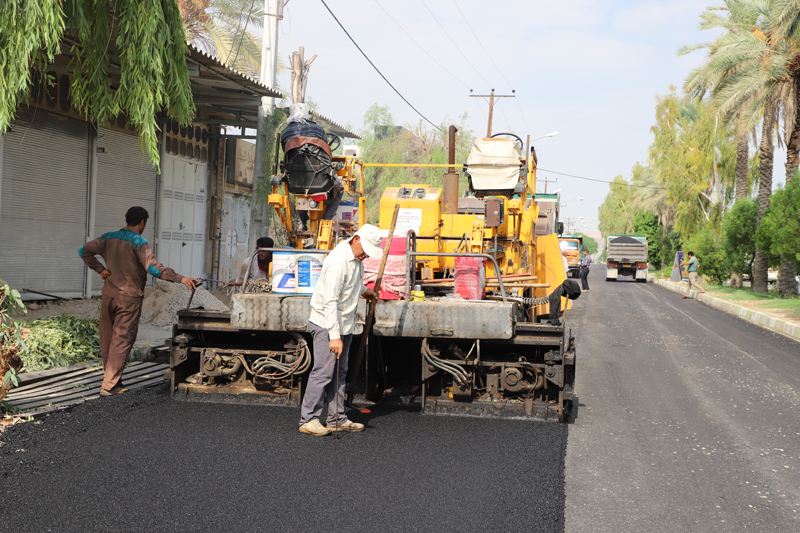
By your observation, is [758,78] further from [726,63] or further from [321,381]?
[321,381]

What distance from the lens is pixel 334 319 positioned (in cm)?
567

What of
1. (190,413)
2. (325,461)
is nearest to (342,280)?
(325,461)

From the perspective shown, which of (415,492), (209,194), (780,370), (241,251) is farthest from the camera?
(241,251)

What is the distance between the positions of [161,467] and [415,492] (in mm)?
1674

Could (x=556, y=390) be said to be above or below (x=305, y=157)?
below

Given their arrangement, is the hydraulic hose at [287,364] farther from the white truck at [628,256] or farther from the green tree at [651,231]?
the green tree at [651,231]

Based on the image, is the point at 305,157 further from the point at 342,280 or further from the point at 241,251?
the point at 241,251

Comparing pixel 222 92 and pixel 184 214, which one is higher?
pixel 222 92

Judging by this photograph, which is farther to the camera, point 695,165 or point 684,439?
point 695,165

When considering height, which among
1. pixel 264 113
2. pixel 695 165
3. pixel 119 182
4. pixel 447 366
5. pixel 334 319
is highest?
pixel 695 165

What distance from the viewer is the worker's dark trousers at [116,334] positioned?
22.2 feet

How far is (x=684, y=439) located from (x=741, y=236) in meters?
23.7

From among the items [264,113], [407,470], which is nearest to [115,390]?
[407,470]

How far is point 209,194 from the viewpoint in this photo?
17.1 m
